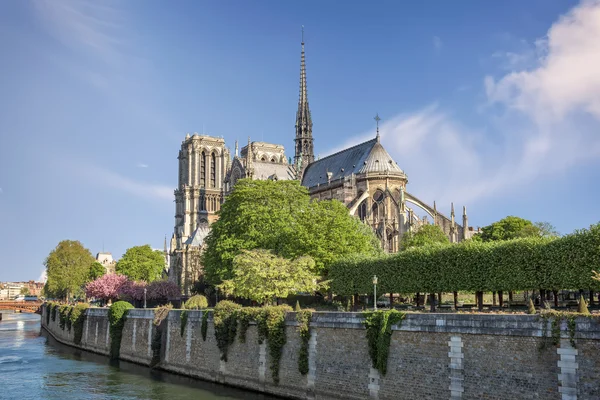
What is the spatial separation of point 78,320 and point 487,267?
36.1m

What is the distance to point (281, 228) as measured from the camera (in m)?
49.1

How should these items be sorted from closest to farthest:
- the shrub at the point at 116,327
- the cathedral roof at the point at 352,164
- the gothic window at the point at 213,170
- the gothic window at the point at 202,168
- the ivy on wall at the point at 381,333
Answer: the ivy on wall at the point at 381,333 < the shrub at the point at 116,327 < the cathedral roof at the point at 352,164 < the gothic window at the point at 202,168 < the gothic window at the point at 213,170

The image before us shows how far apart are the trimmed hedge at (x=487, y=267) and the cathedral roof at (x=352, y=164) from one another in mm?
41667

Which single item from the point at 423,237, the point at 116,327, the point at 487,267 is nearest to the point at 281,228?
the point at 116,327

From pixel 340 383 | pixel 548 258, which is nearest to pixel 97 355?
pixel 340 383

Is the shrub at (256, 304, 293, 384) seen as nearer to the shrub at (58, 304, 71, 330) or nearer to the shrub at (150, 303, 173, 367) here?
the shrub at (150, 303, 173, 367)

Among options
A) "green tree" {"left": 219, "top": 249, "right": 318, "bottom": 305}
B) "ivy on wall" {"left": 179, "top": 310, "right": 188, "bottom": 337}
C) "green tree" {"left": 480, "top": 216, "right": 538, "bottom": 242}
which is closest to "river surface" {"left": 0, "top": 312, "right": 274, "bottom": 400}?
"ivy on wall" {"left": 179, "top": 310, "right": 188, "bottom": 337}

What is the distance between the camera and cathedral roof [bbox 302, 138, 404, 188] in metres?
83.4

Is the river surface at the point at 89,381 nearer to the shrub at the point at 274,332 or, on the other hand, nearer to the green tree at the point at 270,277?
the shrub at the point at 274,332

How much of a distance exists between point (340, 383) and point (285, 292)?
660 inches

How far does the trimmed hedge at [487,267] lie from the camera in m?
29.8

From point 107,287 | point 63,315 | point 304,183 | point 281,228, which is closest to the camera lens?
point 281,228

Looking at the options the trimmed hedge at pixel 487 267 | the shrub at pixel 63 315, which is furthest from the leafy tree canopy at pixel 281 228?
the shrub at pixel 63 315

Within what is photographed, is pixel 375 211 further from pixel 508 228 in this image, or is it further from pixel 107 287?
pixel 107 287
